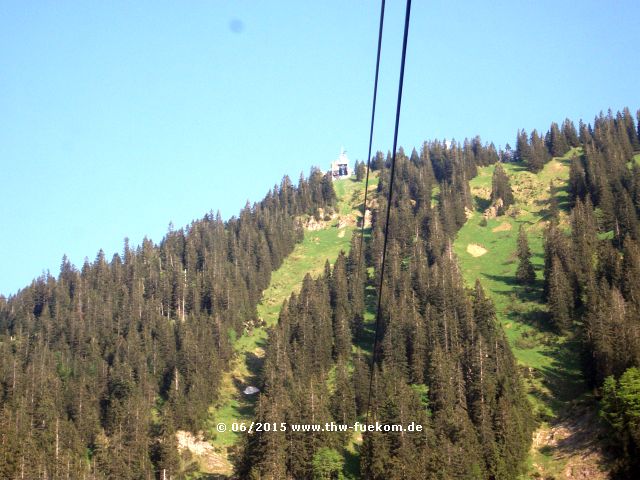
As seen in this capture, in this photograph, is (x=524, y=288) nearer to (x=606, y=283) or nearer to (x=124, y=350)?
(x=606, y=283)

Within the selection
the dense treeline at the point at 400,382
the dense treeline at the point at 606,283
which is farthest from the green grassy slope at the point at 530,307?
the dense treeline at the point at 400,382

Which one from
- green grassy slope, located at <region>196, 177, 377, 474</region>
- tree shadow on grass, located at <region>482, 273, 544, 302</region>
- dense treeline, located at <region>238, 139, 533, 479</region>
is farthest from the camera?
tree shadow on grass, located at <region>482, 273, 544, 302</region>

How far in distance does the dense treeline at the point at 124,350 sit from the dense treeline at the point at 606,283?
5431 centimetres

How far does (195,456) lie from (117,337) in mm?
41021

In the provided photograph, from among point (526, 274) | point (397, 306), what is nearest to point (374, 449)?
point (397, 306)

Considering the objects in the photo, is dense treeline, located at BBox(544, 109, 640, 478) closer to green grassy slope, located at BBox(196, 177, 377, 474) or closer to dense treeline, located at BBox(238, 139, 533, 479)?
dense treeline, located at BBox(238, 139, 533, 479)

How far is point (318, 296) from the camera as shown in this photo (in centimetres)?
13300

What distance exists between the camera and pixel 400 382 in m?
90.1

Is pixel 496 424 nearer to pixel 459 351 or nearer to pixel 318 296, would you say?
pixel 459 351

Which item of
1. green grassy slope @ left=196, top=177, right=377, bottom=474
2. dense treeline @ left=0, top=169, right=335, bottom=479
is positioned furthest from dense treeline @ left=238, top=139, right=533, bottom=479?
dense treeline @ left=0, top=169, right=335, bottom=479

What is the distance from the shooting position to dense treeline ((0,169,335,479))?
8688cm

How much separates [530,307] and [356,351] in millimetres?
35454

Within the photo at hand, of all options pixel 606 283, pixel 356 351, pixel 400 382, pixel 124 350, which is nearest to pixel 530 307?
pixel 606 283

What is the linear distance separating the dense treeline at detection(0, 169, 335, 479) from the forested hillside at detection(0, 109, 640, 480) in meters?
0.41
